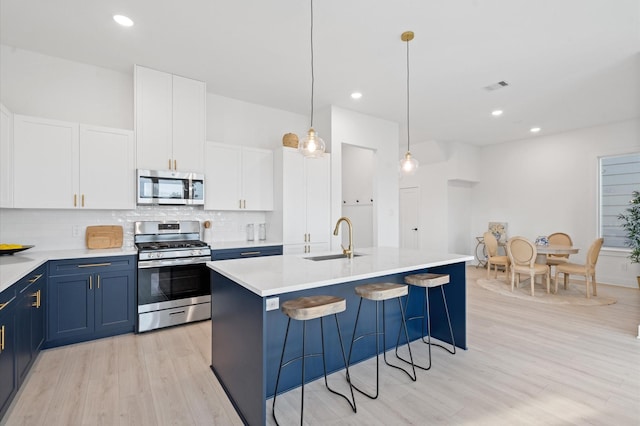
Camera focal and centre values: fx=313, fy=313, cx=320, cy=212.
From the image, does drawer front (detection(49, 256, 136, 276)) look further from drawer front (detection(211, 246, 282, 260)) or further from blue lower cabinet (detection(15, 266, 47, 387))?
drawer front (detection(211, 246, 282, 260))

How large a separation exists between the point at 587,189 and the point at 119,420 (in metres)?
Answer: 7.85

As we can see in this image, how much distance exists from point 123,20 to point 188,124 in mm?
1274

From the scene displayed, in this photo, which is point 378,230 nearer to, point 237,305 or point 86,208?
point 237,305

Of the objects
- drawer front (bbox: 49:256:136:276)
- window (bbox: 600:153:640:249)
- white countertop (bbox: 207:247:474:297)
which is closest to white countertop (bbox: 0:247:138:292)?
drawer front (bbox: 49:256:136:276)

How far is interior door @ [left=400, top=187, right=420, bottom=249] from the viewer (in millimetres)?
8008

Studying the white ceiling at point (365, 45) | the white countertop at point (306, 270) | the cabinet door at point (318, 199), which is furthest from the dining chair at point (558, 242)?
the cabinet door at point (318, 199)

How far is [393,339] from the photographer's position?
297 cm

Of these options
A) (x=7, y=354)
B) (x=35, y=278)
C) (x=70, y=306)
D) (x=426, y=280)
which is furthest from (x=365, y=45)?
(x=70, y=306)

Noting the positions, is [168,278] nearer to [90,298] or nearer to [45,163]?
[90,298]

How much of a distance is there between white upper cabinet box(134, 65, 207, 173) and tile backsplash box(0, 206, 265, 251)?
0.61 metres

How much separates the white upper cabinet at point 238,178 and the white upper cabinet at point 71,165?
899 millimetres

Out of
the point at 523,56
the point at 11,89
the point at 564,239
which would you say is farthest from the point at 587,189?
the point at 11,89

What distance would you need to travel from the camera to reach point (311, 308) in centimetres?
182

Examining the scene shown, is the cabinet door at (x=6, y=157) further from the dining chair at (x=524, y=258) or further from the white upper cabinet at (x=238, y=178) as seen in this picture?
the dining chair at (x=524, y=258)
